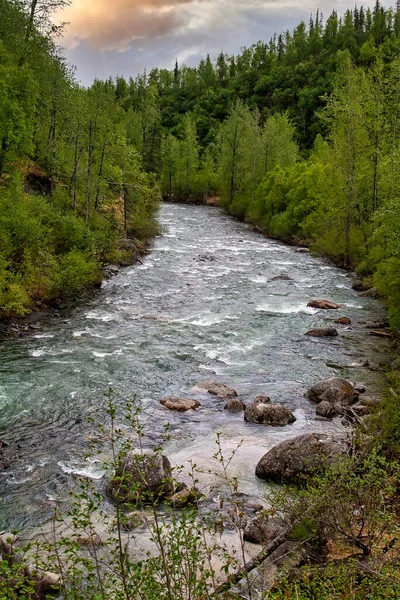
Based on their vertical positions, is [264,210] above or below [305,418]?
above

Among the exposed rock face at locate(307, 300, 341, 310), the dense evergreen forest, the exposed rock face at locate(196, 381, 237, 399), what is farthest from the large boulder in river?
the exposed rock face at locate(307, 300, 341, 310)

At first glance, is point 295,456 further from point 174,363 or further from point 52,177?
point 52,177

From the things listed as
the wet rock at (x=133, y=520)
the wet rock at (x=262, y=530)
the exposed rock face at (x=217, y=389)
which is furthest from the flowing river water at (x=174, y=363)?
the wet rock at (x=133, y=520)

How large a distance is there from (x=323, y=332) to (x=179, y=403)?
9.65m

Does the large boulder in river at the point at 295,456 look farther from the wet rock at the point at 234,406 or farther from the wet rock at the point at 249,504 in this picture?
the wet rock at the point at 234,406

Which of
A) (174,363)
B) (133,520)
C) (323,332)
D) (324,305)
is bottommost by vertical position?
(174,363)

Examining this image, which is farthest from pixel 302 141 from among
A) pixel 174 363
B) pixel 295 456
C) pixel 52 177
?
pixel 295 456

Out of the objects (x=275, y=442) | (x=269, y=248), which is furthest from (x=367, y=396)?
(x=269, y=248)

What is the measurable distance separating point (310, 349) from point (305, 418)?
21.5ft

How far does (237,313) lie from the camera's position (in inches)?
1019

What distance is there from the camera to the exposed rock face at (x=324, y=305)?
88.4 ft

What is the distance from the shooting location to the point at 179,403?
607 inches

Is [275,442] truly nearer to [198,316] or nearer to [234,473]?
[234,473]

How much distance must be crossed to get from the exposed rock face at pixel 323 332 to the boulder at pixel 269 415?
8287 mm
